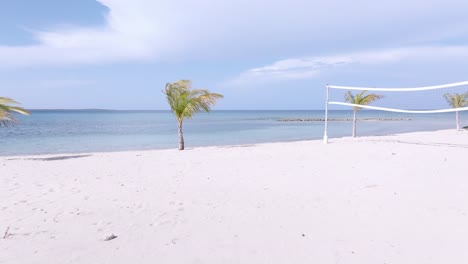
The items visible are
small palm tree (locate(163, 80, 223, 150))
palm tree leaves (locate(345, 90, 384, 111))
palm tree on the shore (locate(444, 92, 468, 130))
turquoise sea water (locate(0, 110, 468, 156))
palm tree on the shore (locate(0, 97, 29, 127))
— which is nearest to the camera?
palm tree on the shore (locate(0, 97, 29, 127))

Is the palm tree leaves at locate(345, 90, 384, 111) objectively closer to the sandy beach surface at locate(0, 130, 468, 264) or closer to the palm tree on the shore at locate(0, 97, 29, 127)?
the sandy beach surface at locate(0, 130, 468, 264)

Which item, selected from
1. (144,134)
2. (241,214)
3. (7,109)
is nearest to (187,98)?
(7,109)

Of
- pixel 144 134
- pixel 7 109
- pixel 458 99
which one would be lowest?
pixel 144 134

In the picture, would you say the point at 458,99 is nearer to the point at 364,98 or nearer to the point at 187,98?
the point at 364,98

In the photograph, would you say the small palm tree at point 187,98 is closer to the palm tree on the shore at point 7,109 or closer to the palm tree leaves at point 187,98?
the palm tree leaves at point 187,98

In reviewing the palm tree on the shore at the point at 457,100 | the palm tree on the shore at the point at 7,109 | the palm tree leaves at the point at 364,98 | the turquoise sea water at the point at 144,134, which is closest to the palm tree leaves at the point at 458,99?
the palm tree on the shore at the point at 457,100

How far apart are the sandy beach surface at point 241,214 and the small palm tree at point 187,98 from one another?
5036mm

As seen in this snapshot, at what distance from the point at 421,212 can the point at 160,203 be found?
3945 millimetres

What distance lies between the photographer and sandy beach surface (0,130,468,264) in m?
3.47

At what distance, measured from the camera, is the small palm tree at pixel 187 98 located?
13.4 meters

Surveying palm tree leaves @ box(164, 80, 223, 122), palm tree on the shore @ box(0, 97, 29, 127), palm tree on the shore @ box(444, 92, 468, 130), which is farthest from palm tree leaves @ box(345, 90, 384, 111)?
palm tree on the shore @ box(0, 97, 29, 127)

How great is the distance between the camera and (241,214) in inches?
188

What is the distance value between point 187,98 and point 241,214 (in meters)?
9.26

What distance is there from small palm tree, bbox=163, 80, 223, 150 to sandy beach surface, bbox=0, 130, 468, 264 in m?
5.04
